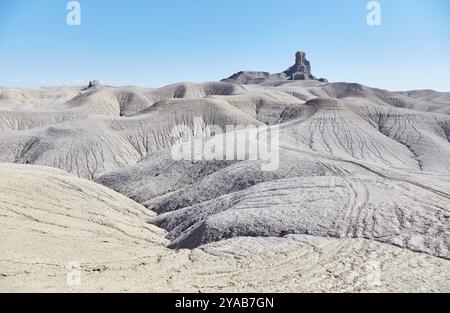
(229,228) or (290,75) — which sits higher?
(290,75)

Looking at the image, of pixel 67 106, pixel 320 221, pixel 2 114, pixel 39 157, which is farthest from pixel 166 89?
pixel 320 221

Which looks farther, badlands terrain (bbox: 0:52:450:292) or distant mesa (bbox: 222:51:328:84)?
distant mesa (bbox: 222:51:328:84)

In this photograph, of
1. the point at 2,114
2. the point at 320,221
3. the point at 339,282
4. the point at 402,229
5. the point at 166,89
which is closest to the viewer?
the point at 339,282

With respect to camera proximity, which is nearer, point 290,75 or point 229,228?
point 229,228

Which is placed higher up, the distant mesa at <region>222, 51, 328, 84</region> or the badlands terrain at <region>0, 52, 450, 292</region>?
the distant mesa at <region>222, 51, 328, 84</region>

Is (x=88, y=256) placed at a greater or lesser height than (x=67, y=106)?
lesser

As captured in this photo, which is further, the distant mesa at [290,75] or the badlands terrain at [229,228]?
the distant mesa at [290,75]

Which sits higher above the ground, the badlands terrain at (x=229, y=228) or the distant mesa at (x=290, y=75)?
the distant mesa at (x=290, y=75)
